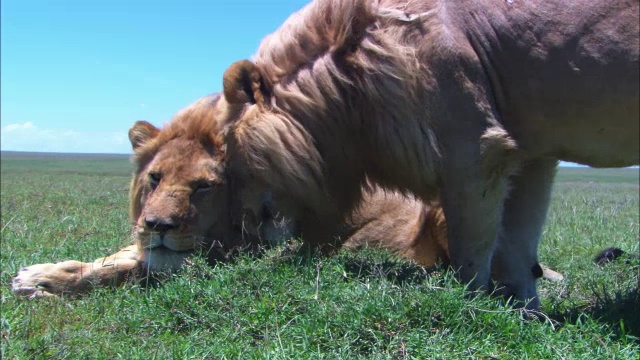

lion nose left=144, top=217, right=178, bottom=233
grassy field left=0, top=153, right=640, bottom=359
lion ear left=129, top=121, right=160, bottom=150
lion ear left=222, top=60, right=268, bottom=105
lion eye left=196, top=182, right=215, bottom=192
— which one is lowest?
grassy field left=0, top=153, right=640, bottom=359

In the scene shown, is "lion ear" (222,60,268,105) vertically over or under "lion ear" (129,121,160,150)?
over

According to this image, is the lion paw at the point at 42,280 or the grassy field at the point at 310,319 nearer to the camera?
the grassy field at the point at 310,319

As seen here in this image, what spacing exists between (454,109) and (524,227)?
965mm

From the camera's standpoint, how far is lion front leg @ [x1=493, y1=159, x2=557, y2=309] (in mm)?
4043

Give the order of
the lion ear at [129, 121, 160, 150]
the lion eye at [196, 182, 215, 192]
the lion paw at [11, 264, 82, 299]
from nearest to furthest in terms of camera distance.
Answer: the lion paw at [11, 264, 82, 299] → the lion eye at [196, 182, 215, 192] → the lion ear at [129, 121, 160, 150]

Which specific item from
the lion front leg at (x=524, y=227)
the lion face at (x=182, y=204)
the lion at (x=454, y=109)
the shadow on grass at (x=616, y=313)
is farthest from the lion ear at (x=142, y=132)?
the shadow on grass at (x=616, y=313)

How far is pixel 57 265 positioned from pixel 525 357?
262 centimetres

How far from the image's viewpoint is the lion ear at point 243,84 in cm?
403

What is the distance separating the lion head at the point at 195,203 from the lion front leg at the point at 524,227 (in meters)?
1.37

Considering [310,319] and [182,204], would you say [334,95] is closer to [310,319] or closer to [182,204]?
[182,204]

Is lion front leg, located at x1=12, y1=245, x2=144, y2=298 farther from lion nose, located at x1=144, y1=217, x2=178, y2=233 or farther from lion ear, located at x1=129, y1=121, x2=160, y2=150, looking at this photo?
lion ear, located at x1=129, y1=121, x2=160, y2=150

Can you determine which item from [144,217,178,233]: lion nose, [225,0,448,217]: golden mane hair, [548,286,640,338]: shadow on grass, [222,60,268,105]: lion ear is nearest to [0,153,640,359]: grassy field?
[548,286,640,338]: shadow on grass

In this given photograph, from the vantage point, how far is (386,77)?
376cm

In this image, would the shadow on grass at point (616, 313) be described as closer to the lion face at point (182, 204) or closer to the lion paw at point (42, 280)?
the lion face at point (182, 204)
